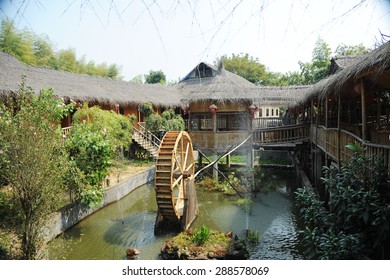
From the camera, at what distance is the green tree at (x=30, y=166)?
4355 mm

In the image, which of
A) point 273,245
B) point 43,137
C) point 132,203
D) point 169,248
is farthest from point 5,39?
point 132,203

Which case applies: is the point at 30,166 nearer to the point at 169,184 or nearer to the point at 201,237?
the point at 201,237

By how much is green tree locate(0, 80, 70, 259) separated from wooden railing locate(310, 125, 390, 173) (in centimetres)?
481

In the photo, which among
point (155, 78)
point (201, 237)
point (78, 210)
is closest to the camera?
point (201, 237)

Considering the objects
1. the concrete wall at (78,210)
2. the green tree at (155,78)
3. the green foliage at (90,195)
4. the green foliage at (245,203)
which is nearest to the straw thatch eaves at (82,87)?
the green tree at (155,78)

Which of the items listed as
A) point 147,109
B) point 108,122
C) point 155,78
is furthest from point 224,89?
point 155,78

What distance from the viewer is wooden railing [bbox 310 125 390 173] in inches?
160

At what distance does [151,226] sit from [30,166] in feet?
15.0

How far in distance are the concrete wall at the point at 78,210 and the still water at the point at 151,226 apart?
16 centimetres

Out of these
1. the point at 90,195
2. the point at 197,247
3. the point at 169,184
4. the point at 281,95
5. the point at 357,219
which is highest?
the point at 281,95

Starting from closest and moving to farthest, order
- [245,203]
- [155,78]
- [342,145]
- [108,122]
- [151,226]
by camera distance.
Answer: [342,145], [151,226], [245,203], [108,122], [155,78]

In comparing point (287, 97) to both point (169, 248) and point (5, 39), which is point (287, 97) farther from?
point (5, 39)

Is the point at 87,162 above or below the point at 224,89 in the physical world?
below

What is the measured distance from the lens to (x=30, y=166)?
173 inches
